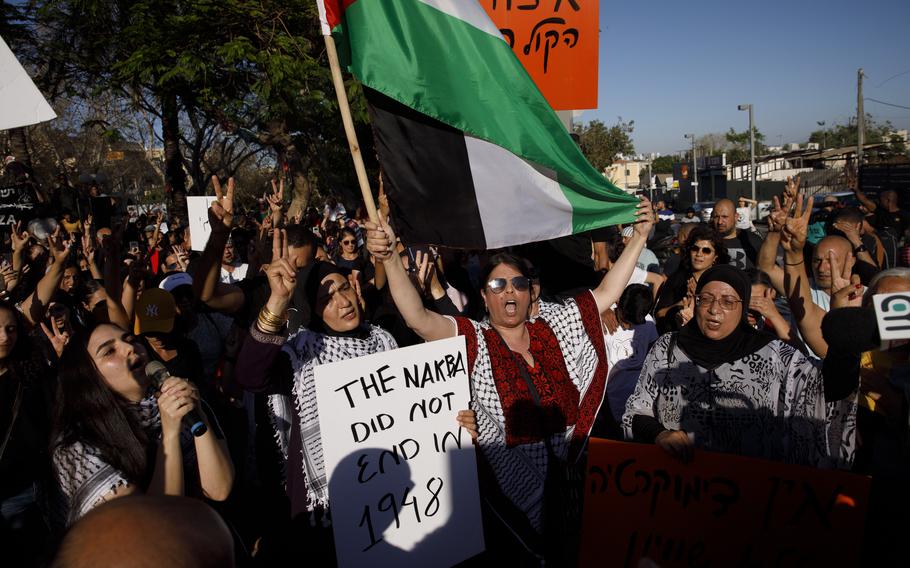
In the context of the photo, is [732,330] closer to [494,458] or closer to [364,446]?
[494,458]

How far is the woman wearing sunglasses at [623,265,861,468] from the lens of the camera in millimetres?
2525

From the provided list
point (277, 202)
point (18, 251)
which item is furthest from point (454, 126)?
point (18, 251)

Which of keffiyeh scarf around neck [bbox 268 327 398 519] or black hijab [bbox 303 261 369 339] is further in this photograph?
black hijab [bbox 303 261 369 339]

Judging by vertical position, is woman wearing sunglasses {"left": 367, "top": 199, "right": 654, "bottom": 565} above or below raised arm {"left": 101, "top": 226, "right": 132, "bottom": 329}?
below

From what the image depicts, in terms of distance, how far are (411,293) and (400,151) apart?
76 centimetres

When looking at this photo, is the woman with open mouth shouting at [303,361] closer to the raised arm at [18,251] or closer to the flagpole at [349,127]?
the flagpole at [349,127]

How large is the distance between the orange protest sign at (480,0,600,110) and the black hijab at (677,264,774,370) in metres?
2.28

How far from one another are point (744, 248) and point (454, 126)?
14.1 feet

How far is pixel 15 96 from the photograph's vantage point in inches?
121

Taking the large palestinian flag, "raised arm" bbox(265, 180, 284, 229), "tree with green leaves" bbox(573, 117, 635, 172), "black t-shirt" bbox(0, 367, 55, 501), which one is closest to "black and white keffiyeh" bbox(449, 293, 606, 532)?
the large palestinian flag

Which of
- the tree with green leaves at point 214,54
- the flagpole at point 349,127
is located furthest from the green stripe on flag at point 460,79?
the tree with green leaves at point 214,54

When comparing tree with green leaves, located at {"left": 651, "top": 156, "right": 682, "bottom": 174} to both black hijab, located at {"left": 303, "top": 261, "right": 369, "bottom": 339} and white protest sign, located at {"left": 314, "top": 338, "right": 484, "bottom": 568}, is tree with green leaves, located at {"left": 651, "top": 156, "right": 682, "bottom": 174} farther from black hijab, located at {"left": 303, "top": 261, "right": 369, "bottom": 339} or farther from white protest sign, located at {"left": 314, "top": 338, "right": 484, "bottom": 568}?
white protest sign, located at {"left": 314, "top": 338, "right": 484, "bottom": 568}

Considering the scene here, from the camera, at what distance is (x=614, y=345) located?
4254mm

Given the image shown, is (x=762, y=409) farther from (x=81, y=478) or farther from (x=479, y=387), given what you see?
(x=81, y=478)
